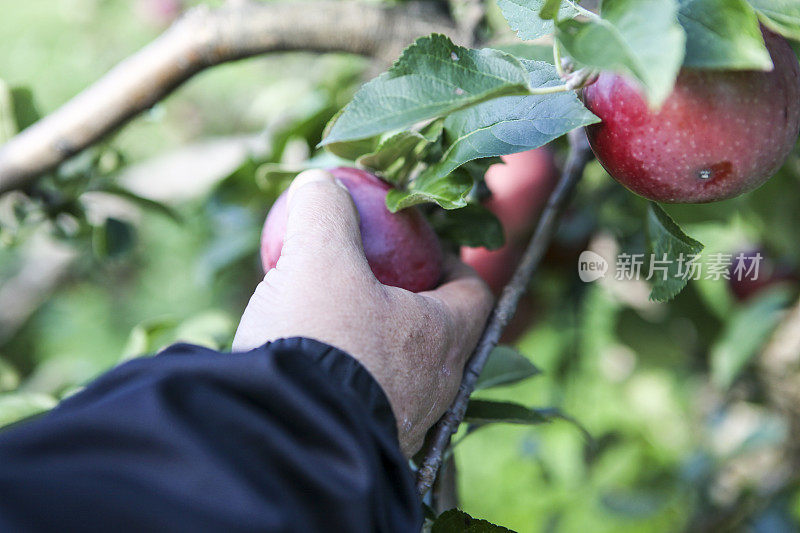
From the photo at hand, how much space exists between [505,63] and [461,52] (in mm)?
28

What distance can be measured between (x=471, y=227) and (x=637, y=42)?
11.5 inches

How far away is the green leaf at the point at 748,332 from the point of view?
0.89 metres

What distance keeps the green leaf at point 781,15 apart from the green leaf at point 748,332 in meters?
0.63

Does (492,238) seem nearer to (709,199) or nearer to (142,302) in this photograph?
(709,199)

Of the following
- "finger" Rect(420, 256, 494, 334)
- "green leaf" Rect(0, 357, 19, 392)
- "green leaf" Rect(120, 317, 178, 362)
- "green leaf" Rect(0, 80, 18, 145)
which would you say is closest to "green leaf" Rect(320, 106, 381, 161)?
"finger" Rect(420, 256, 494, 334)

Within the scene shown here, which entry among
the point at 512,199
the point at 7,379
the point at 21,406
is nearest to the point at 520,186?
the point at 512,199

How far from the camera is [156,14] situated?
2303mm

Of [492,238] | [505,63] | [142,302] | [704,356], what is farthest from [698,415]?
[142,302]

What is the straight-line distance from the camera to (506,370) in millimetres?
583

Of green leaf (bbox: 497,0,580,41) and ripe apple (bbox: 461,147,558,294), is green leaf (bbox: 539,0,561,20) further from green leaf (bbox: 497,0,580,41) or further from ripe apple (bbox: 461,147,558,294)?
ripe apple (bbox: 461,147,558,294)

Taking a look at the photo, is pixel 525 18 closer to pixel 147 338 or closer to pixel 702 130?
pixel 702 130

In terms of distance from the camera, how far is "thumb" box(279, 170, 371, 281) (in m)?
0.42

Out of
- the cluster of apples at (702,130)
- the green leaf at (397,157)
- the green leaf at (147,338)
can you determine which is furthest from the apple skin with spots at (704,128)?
the green leaf at (147,338)

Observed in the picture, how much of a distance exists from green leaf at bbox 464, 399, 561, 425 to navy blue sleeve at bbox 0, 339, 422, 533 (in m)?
0.15
